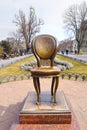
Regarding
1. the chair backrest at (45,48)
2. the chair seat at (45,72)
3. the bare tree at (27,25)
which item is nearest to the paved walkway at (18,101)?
the chair seat at (45,72)

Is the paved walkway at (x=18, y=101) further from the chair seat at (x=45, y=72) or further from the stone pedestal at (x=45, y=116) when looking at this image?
the chair seat at (x=45, y=72)

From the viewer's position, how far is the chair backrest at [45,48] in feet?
16.4

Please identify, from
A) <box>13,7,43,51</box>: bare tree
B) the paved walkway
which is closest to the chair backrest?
the paved walkway

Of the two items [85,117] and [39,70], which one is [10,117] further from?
[85,117]

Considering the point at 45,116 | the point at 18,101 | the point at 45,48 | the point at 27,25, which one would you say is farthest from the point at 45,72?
the point at 27,25

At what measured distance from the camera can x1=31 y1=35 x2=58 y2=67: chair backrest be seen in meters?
4.98

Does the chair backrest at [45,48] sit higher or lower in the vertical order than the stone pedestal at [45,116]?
higher

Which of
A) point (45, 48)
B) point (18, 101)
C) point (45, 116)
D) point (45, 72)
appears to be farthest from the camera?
point (18, 101)

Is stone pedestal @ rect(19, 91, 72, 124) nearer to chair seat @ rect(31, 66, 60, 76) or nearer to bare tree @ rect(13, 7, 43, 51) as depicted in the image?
chair seat @ rect(31, 66, 60, 76)

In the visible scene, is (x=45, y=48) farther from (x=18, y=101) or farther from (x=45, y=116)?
(x=18, y=101)

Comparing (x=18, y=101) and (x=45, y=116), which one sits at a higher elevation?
(x=45, y=116)

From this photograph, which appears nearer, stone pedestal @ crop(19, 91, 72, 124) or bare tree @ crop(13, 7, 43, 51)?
stone pedestal @ crop(19, 91, 72, 124)

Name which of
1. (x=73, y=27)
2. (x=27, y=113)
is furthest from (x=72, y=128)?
(x=73, y=27)

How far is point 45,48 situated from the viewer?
16.5 feet
